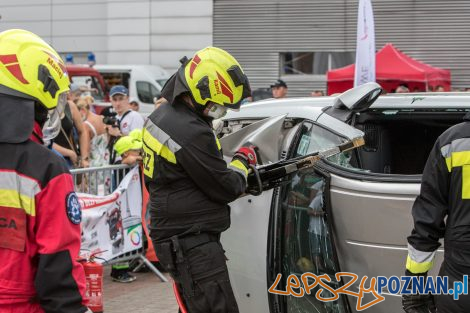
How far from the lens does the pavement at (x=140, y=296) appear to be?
6754mm

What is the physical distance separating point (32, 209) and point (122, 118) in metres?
6.68

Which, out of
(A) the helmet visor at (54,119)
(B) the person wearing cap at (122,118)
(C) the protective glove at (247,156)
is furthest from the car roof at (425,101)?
(B) the person wearing cap at (122,118)

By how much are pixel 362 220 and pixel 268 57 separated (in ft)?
63.0

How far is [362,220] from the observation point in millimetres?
4125

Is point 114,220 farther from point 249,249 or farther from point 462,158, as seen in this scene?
point 462,158

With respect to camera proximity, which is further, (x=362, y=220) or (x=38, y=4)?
(x=38, y=4)

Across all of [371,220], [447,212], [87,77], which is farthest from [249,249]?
[87,77]

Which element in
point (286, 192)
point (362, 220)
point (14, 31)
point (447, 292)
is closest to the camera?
point (14, 31)

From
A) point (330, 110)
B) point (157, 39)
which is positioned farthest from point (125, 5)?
point (330, 110)

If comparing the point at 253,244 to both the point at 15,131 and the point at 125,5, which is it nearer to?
the point at 15,131

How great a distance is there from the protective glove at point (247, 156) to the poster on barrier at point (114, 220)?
9.32 feet

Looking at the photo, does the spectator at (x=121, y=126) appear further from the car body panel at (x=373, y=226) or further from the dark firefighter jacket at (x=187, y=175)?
the car body panel at (x=373, y=226)

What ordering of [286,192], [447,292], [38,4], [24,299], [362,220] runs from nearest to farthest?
1. [24,299]
2. [447,292]
3. [362,220]
4. [286,192]
5. [38,4]

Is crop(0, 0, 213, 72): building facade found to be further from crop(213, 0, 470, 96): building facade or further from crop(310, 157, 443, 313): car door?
crop(310, 157, 443, 313): car door
